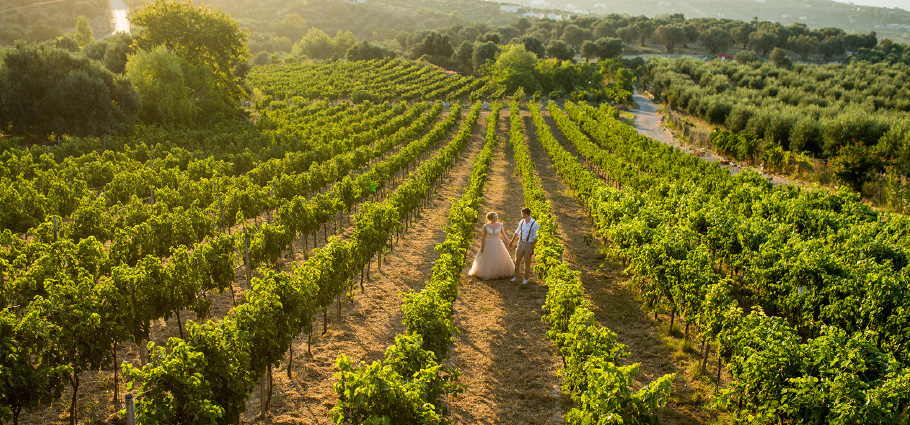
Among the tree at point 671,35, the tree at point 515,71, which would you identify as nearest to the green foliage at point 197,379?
the tree at point 515,71

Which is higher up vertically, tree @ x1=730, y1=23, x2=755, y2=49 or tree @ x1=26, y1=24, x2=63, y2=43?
tree @ x1=730, y1=23, x2=755, y2=49

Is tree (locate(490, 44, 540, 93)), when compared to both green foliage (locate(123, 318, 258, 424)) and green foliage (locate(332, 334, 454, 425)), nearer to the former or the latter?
green foliage (locate(123, 318, 258, 424))

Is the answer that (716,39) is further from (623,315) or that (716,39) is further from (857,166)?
(623,315)

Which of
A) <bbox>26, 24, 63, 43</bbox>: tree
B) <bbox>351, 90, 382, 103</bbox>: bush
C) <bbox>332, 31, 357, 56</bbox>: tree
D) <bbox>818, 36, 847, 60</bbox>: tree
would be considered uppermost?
<bbox>818, 36, 847, 60</bbox>: tree

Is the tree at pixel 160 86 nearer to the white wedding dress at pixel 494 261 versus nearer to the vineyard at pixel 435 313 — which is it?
the vineyard at pixel 435 313

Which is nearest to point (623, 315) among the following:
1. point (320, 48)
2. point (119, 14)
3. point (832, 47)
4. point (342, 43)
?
point (320, 48)

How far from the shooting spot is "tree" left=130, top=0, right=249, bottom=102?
1654 inches

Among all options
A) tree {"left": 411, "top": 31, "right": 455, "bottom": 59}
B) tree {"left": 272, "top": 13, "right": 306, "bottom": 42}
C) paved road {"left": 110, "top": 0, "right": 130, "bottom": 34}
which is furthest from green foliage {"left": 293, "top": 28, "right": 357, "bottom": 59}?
tree {"left": 272, "top": 13, "right": 306, "bottom": 42}

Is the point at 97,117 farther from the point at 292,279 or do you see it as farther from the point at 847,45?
the point at 847,45

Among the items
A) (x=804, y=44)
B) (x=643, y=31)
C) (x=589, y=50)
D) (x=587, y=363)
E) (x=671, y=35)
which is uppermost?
(x=643, y=31)

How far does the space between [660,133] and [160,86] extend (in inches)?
1649

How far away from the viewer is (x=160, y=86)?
3666 centimetres

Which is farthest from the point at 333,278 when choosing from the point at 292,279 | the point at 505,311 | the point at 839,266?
the point at 839,266

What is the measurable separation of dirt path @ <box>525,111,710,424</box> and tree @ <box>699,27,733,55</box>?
4887 inches
